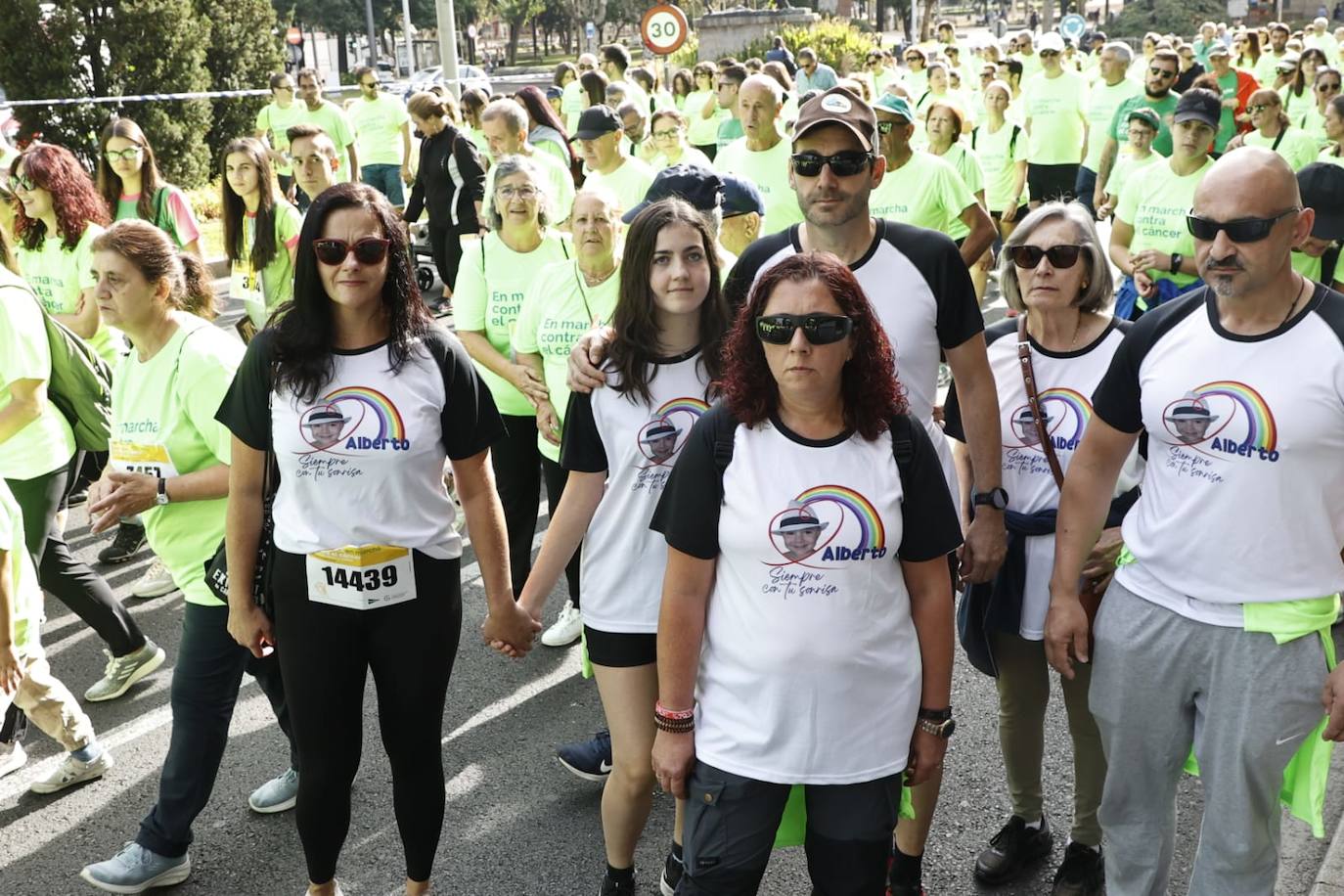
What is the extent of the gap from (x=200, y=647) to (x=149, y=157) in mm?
4459

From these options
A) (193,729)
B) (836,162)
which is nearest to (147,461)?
(193,729)

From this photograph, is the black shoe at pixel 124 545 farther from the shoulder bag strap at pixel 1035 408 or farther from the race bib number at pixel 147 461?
the shoulder bag strap at pixel 1035 408

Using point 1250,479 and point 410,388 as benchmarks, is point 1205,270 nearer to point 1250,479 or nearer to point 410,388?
point 1250,479

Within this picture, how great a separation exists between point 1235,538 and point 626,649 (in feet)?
4.93

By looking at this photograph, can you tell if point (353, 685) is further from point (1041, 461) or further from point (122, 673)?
point (122, 673)

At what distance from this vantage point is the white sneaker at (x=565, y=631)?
557cm

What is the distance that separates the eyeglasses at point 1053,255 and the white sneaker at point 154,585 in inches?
168

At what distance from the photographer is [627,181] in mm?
7504

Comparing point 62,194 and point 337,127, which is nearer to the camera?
point 62,194

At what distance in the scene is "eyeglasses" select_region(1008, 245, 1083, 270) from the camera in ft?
11.7

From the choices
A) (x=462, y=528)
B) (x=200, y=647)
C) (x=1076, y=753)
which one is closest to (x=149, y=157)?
(x=462, y=528)

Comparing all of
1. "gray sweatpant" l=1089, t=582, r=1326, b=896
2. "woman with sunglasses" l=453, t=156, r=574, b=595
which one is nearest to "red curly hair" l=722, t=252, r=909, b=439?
"gray sweatpant" l=1089, t=582, r=1326, b=896

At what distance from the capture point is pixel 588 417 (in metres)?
3.49

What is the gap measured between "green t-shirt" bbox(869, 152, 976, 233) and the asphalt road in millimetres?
2337
